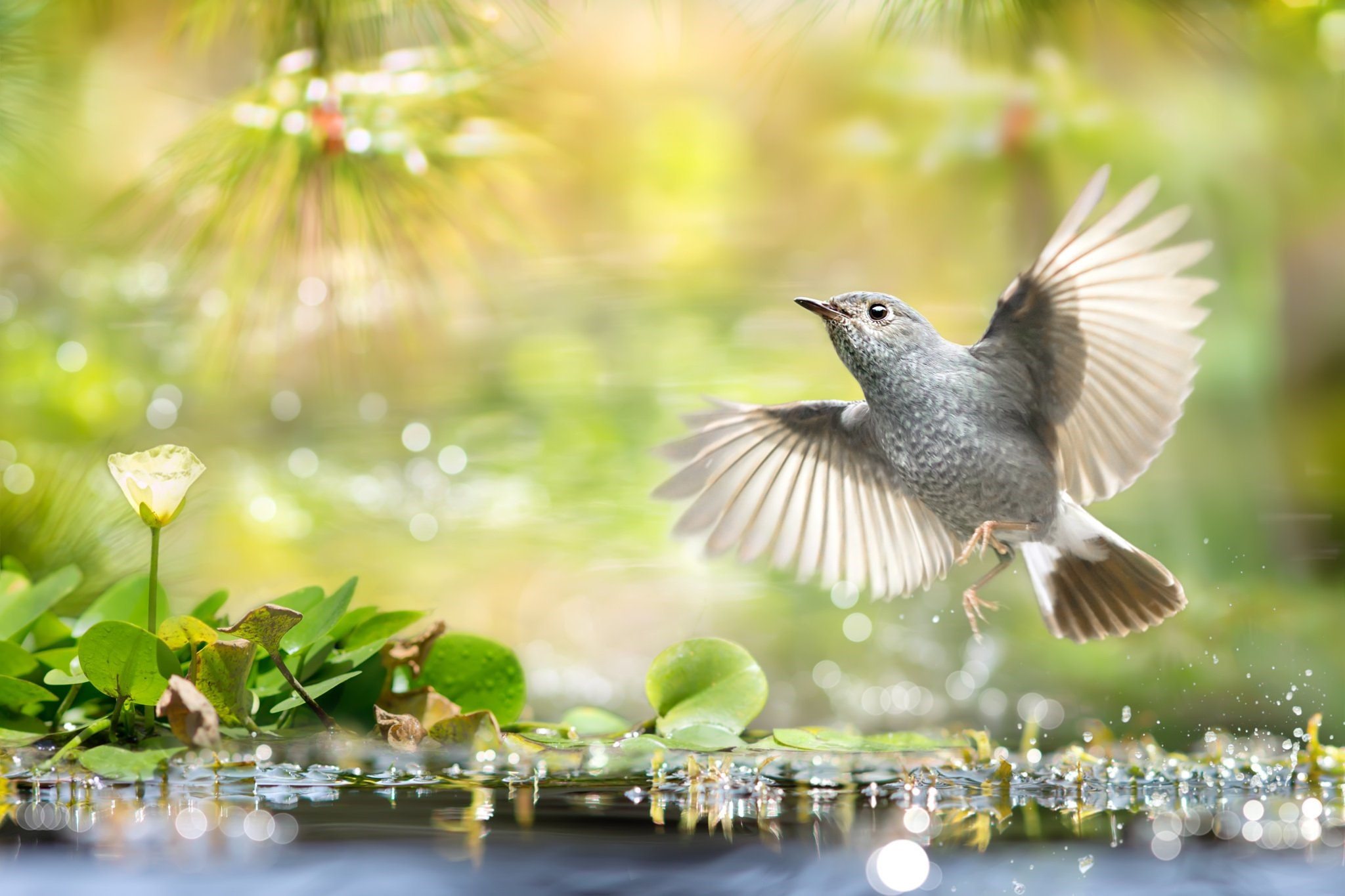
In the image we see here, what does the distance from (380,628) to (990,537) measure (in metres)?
0.32

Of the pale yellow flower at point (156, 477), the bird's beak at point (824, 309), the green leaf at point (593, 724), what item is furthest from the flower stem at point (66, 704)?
the bird's beak at point (824, 309)

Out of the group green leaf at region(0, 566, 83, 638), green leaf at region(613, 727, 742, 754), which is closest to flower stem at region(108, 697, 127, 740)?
green leaf at region(0, 566, 83, 638)

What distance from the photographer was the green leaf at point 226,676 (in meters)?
0.43

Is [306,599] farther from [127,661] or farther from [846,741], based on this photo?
[846,741]

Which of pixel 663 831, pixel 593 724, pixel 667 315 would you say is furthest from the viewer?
pixel 667 315

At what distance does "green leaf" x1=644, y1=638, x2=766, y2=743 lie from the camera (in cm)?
54

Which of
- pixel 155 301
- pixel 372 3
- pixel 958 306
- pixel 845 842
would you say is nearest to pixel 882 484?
pixel 845 842

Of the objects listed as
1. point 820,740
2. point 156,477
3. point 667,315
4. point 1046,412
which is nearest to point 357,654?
point 156,477

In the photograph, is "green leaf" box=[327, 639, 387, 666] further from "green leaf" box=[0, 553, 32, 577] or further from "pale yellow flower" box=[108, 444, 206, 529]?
"green leaf" box=[0, 553, 32, 577]

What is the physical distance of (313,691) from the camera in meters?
0.48

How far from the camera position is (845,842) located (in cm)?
40

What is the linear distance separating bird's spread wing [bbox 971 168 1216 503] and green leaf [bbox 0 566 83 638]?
0.50 meters

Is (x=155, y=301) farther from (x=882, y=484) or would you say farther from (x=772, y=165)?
(x=882, y=484)

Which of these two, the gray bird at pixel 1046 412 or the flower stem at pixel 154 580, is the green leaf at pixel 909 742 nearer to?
the gray bird at pixel 1046 412
